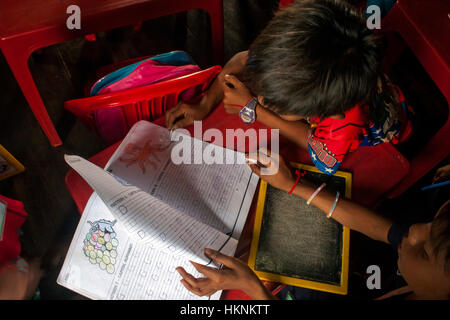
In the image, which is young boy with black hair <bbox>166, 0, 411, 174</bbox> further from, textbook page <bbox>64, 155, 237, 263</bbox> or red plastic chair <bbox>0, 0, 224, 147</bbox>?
red plastic chair <bbox>0, 0, 224, 147</bbox>

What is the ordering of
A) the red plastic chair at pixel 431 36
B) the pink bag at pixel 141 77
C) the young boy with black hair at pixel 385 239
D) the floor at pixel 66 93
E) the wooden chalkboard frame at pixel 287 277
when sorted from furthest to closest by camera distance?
the floor at pixel 66 93 < the red plastic chair at pixel 431 36 < the pink bag at pixel 141 77 < the wooden chalkboard frame at pixel 287 277 < the young boy with black hair at pixel 385 239

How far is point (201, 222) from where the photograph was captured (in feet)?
2.12

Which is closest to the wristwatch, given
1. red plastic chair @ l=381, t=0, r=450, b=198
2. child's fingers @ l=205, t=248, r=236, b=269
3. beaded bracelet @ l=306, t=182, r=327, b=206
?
beaded bracelet @ l=306, t=182, r=327, b=206

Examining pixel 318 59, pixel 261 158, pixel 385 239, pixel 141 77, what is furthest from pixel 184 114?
pixel 385 239

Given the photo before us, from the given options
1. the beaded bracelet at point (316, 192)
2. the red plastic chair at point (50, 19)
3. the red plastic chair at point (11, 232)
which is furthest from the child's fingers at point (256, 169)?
the red plastic chair at point (11, 232)

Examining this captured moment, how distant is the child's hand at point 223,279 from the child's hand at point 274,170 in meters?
0.20

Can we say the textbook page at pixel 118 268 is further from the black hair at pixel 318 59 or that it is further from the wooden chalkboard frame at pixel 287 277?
the black hair at pixel 318 59

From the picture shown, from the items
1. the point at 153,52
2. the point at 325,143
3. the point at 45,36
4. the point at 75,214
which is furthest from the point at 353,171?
the point at 153,52

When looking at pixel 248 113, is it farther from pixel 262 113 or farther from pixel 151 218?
pixel 151 218

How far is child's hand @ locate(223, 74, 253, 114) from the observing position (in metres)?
0.83

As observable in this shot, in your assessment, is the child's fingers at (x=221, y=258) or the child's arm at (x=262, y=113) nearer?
the child's fingers at (x=221, y=258)

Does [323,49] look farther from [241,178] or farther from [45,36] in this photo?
[45,36]

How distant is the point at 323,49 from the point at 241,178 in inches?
13.0

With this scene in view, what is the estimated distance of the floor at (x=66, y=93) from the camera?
1.23 m
